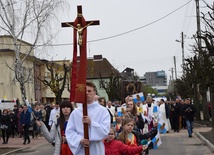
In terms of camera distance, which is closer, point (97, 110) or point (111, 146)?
point (97, 110)

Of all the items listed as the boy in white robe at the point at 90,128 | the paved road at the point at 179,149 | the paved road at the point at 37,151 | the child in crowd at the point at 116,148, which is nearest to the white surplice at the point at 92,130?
the boy in white robe at the point at 90,128

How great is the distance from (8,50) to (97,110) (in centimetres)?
4553

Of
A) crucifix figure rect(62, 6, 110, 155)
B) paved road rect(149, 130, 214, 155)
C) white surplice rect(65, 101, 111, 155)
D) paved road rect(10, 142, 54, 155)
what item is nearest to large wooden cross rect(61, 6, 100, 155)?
crucifix figure rect(62, 6, 110, 155)

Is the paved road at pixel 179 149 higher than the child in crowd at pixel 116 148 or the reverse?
the reverse

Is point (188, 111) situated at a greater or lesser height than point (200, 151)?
greater

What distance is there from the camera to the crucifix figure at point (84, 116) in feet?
19.2

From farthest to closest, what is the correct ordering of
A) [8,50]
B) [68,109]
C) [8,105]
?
[8,50]
[8,105]
[68,109]

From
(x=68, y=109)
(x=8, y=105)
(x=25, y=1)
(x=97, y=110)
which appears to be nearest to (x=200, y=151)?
(x=68, y=109)

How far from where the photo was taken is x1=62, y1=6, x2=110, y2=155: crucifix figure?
5867mm

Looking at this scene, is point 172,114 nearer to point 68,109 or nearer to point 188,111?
point 188,111

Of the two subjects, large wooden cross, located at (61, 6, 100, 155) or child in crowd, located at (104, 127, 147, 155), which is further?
child in crowd, located at (104, 127, 147, 155)

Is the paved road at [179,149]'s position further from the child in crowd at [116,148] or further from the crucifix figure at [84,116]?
the crucifix figure at [84,116]

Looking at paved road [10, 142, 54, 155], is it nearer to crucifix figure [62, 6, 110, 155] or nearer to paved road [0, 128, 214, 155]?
paved road [0, 128, 214, 155]

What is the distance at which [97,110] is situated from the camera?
20.0ft
